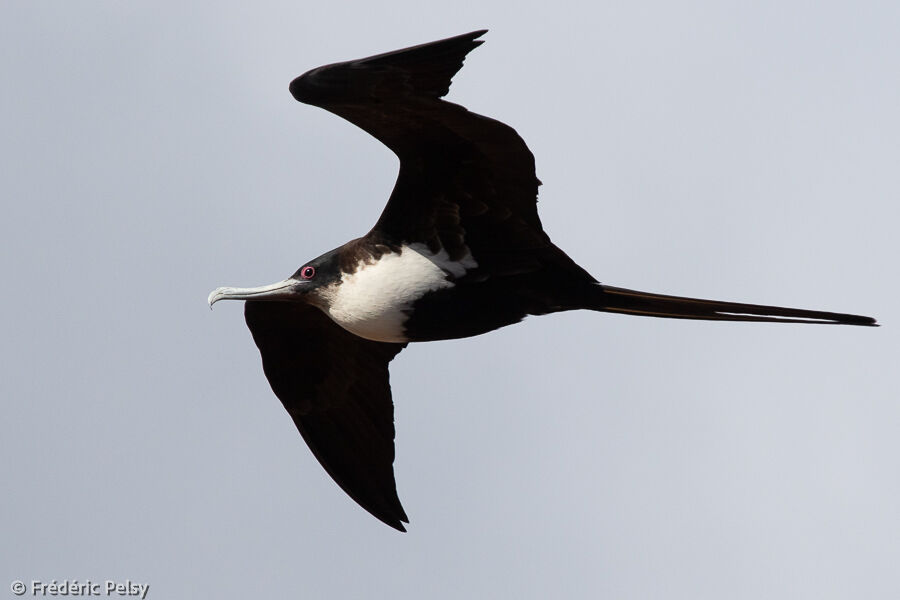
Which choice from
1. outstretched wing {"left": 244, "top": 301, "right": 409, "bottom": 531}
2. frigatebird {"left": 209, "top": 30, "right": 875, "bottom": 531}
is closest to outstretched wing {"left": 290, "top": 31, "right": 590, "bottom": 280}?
frigatebird {"left": 209, "top": 30, "right": 875, "bottom": 531}

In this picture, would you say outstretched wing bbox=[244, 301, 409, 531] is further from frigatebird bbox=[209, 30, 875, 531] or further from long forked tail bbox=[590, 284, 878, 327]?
long forked tail bbox=[590, 284, 878, 327]

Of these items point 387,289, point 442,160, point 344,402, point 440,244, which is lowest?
point 344,402

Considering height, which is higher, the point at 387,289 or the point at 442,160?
the point at 442,160

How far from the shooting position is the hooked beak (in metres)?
7.38

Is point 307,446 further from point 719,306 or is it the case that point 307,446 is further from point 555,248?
point 719,306

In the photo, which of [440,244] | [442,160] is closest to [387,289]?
[440,244]

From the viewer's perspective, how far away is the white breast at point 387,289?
22.9ft

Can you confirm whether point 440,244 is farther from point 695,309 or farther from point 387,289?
point 695,309

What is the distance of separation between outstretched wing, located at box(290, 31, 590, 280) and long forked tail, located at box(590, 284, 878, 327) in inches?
7.8

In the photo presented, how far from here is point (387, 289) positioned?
702cm

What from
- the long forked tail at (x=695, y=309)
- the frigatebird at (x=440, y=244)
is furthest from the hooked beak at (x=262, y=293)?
the long forked tail at (x=695, y=309)

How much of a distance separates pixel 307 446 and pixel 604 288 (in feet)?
6.66

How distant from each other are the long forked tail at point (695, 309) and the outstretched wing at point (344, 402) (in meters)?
1.53

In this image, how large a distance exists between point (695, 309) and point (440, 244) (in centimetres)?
114
